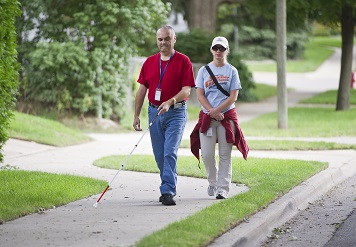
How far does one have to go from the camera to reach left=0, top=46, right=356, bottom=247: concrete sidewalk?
8.28m

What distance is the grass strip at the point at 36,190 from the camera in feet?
31.6

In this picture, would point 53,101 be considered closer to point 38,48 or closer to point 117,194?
point 38,48

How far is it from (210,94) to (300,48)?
5001cm

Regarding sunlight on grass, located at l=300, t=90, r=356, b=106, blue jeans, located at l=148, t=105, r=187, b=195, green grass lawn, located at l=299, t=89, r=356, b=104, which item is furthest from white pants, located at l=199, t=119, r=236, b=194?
sunlight on grass, located at l=300, t=90, r=356, b=106

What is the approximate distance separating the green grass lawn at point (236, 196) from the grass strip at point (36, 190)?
1682mm

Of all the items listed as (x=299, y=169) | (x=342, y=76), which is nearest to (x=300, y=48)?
(x=342, y=76)

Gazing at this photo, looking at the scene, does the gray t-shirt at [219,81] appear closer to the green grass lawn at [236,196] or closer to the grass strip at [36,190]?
the green grass lawn at [236,196]

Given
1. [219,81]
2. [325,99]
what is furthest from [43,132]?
[325,99]

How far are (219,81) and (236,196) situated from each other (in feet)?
4.32

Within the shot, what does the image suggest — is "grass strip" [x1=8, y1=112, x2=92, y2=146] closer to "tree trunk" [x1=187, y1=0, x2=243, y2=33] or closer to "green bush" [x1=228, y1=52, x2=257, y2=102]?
Answer: "green bush" [x1=228, y1=52, x2=257, y2=102]

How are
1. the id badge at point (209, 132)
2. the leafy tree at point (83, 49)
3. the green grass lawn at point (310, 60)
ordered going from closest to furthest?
the id badge at point (209, 132) → the leafy tree at point (83, 49) → the green grass lawn at point (310, 60)

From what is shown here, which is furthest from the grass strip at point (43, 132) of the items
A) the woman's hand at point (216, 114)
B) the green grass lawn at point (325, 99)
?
the green grass lawn at point (325, 99)

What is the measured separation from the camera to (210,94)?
10594 millimetres

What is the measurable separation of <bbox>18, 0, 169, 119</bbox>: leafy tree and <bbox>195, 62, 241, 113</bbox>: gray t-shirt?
9.57m
